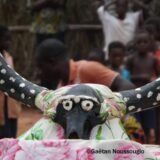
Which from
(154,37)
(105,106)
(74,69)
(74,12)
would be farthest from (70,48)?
(105,106)

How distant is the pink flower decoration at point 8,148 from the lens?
2471 millimetres

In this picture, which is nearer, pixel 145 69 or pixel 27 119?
pixel 145 69

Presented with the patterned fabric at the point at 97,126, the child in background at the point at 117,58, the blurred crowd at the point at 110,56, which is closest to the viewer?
the patterned fabric at the point at 97,126

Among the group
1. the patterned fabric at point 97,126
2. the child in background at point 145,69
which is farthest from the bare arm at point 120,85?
the child in background at point 145,69

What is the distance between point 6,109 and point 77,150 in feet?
12.9

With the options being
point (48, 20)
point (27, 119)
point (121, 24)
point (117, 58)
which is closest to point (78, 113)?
point (117, 58)

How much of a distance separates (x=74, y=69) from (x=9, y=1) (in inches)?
273

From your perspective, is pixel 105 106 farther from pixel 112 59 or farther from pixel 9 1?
pixel 9 1

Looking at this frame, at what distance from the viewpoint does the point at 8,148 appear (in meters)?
2.49

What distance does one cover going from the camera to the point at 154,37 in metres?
8.92

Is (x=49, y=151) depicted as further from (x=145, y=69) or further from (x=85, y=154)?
(x=145, y=69)

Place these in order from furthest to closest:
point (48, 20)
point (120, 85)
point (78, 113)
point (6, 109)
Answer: point (48, 20) → point (6, 109) → point (120, 85) → point (78, 113)

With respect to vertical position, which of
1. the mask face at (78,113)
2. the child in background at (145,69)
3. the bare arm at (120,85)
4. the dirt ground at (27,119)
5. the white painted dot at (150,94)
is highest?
the mask face at (78,113)

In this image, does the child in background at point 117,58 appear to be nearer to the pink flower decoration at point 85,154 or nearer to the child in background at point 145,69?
the child in background at point 145,69
